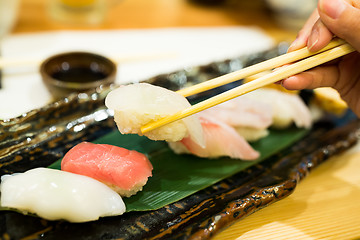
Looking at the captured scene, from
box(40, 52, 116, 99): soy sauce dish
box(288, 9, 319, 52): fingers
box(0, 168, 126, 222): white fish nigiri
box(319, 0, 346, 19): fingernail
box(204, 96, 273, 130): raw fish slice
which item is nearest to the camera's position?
box(0, 168, 126, 222): white fish nigiri

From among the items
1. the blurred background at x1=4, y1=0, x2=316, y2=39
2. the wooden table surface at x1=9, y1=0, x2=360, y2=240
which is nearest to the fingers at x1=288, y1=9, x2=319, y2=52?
the wooden table surface at x1=9, y1=0, x2=360, y2=240

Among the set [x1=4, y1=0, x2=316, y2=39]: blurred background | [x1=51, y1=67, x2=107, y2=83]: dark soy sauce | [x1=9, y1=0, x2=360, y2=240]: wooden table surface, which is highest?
[x1=4, y1=0, x2=316, y2=39]: blurred background

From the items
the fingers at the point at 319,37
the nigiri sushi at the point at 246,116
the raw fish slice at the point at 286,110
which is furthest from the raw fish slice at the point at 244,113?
the fingers at the point at 319,37

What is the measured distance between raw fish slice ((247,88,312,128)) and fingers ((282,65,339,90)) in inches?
15.6

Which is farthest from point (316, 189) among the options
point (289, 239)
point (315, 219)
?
point (289, 239)

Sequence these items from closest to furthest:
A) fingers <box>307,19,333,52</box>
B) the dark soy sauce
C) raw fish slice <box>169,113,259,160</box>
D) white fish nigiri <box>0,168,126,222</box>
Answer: white fish nigiri <box>0,168,126,222</box>
fingers <box>307,19,333,52</box>
raw fish slice <box>169,113,259,160</box>
the dark soy sauce

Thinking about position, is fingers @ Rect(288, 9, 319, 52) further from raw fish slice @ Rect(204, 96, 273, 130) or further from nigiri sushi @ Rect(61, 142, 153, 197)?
nigiri sushi @ Rect(61, 142, 153, 197)

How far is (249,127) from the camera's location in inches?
81.7

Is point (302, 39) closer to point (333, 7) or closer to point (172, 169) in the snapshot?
point (333, 7)

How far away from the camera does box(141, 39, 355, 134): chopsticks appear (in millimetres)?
1531

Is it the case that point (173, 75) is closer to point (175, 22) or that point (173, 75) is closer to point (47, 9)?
point (175, 22)

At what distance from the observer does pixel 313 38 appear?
161 cm

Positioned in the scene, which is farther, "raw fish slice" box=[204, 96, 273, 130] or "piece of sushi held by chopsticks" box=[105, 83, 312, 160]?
"raw fish slice" box=[204, 96, 273, 130]

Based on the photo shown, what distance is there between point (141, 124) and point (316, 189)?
112 centimetres
